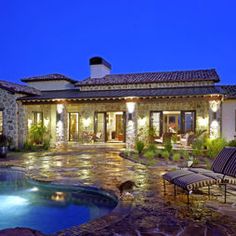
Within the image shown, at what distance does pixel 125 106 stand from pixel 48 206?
1501 cm

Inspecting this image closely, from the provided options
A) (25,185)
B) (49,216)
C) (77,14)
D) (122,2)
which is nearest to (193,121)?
(25,185)

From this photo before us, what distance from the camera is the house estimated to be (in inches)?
746

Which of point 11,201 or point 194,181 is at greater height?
point 194,181

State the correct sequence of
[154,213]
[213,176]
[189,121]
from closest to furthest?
1. [154,213]
2. [213,176]
3. [189,121]

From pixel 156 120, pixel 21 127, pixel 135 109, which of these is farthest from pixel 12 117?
pixel 156 120

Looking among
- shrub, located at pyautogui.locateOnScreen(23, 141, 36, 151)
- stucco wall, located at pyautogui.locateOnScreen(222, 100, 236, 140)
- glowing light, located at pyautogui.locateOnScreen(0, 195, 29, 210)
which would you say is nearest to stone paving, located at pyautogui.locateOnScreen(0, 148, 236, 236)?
glowing light, located at pyautogui.locateOnScreen(0, 195, 29, 210)

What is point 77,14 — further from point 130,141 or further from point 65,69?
point 130,141

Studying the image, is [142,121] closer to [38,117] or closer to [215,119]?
[215,119]

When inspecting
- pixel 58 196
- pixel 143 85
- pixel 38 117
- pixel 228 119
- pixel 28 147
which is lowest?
pixel 58 196

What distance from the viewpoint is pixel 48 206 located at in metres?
7.59

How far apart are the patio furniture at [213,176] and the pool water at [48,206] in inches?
63.2

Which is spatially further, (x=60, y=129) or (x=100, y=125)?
(x=100, y=125)

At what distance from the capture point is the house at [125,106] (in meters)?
19.0

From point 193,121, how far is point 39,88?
466 inches
